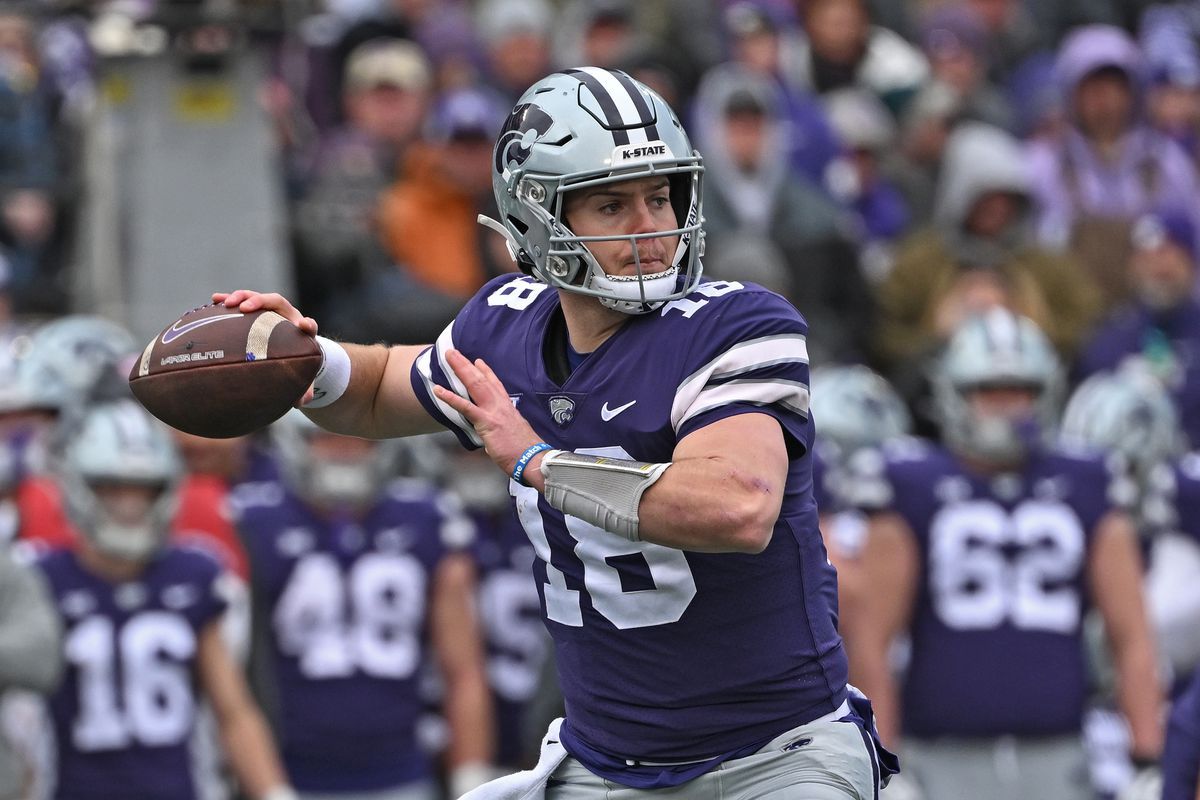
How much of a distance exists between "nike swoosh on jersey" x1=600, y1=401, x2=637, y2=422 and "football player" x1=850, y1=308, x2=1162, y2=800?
3.29 metres

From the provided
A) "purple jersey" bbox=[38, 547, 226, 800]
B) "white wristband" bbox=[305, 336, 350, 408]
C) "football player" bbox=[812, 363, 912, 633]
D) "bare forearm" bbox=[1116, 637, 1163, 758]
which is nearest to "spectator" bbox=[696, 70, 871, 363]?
"football player" bbox=[812, 363, 912, 633]

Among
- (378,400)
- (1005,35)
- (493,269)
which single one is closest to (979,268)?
(493,269)

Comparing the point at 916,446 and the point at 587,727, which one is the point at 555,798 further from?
the point at 916,446

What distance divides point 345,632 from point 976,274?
10.6 ft

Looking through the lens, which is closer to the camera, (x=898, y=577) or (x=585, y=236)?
(x=585, y=236)

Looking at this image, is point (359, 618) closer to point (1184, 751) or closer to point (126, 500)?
point (126, 500)

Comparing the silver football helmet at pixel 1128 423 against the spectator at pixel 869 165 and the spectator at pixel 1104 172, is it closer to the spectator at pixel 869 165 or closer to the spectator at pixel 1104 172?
the spectator at pixel 1104 172

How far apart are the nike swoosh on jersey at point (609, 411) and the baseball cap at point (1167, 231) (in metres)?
6.04

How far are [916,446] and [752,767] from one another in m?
3.99

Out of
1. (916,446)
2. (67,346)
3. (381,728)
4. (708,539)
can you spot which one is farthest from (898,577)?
(708,539)

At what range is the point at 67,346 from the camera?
822 cm

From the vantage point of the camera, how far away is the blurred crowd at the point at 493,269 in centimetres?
756

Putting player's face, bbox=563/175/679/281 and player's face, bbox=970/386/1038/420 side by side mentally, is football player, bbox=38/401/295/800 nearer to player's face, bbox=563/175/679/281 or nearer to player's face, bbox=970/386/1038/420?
player's face, bbox=970/386/1038/420

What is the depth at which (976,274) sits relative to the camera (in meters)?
9.29
